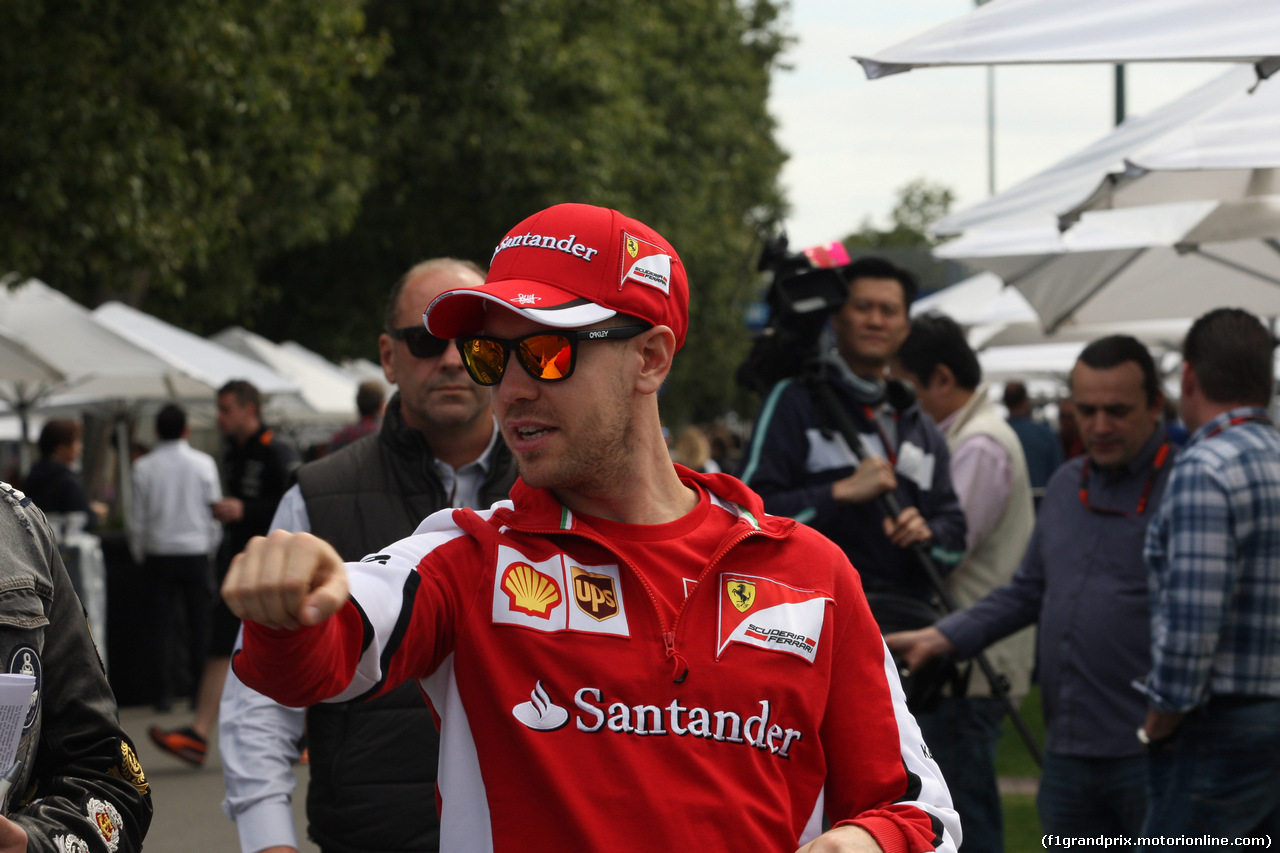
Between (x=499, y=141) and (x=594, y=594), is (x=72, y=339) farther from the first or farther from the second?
(x=594, y=594)

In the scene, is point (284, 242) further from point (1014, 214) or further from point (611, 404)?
point (611, 404)

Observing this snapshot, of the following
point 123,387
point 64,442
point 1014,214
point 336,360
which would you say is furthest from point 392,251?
point 1014,214

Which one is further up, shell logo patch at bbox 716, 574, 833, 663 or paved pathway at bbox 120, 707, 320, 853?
shell logo patch at bbox 716, 574, 833, 663

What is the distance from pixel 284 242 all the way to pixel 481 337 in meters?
16.8

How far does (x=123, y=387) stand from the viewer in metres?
→ 13.9

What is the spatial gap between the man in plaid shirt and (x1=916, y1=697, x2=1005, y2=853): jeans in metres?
0.70

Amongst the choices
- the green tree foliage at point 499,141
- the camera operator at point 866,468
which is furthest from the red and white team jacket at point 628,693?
the green tree foliage at point 499,141

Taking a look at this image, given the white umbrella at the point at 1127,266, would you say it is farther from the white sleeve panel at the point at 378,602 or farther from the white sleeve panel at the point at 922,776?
the white sleeve panel at the point at 378,602

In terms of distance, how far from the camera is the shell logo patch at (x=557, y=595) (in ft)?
6.46

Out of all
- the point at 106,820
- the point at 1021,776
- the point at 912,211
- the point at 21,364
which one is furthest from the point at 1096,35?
the point at 912,211

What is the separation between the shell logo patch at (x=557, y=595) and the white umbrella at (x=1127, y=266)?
4458mm

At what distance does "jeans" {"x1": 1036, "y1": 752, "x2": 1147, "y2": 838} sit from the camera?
429 cm

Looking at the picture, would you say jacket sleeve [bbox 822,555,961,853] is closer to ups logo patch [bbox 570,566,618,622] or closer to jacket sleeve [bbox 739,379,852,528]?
ups logo patch [bbox 570,566,618,622]

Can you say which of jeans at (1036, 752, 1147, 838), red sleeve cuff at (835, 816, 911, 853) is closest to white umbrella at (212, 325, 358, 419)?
jeans at (1036, 752, 1147, 838)
